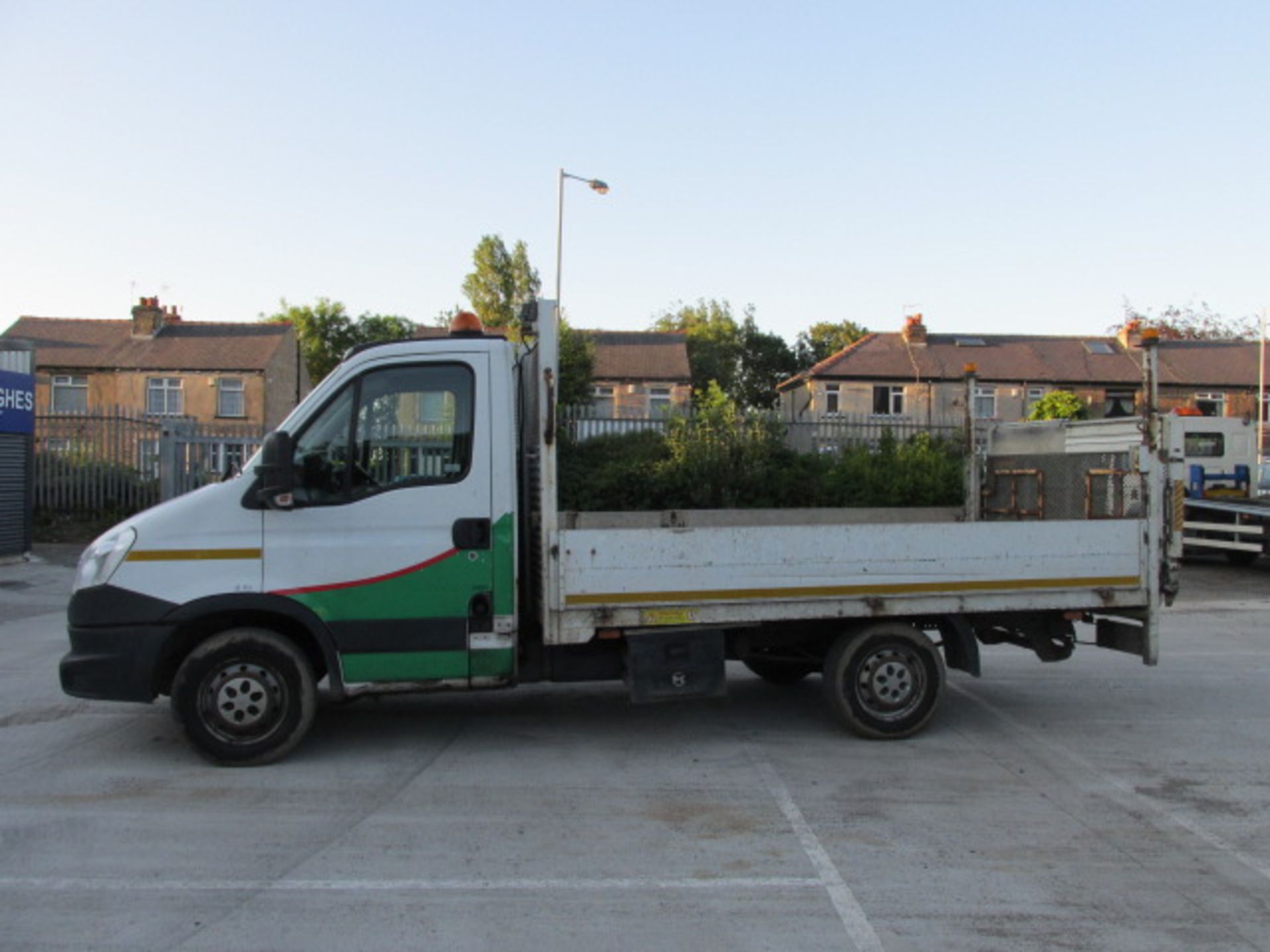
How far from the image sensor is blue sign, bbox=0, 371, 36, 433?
1493 centimetres

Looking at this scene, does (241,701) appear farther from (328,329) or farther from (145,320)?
(328,329)

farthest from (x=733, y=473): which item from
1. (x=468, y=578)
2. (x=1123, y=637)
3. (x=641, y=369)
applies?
(x=641, y=369)

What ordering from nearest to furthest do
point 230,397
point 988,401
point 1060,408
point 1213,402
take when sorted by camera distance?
point 1060,408 < point 230,397 < point 988,401 < point 1213,402

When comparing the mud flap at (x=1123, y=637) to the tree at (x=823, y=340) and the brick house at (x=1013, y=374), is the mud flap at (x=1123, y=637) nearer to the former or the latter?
the brick house at (x=1013, y=374)

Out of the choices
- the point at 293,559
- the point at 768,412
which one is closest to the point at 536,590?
the point at 293,559

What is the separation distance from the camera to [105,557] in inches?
226

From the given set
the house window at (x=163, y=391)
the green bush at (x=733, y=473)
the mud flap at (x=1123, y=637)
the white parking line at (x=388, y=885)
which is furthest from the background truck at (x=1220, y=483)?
the house window at (x=163, y=391)

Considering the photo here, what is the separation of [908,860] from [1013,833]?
719 millimetres

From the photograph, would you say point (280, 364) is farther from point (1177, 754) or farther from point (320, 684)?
point (1177, 754)

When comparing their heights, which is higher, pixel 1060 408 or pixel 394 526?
pixel 1060 408

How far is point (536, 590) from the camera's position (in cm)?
614

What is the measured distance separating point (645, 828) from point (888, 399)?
37.6m

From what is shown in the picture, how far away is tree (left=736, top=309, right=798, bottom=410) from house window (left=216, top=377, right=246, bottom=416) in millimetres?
33528

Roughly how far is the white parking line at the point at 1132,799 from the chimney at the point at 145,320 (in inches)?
1661
